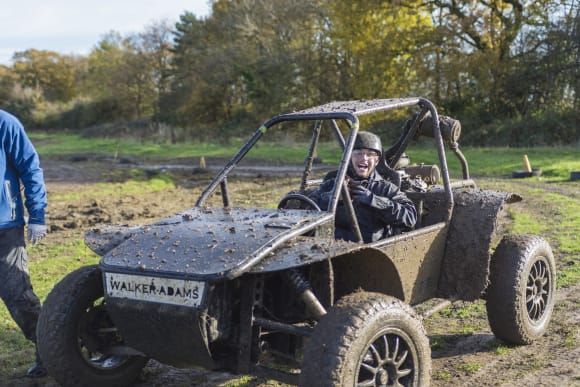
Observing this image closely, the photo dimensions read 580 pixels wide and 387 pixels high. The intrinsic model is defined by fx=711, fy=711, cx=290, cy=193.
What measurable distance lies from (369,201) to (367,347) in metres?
1.30

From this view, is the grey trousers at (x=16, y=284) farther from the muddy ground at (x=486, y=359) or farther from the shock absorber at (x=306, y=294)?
the shock absorber at (x=306, y=294)

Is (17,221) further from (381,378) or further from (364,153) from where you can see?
(381,378)

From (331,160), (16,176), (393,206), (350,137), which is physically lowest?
(331,160)

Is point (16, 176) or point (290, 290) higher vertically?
point (16, 176)

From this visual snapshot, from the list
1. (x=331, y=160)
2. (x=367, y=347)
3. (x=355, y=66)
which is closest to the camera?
(x=367, y=347)

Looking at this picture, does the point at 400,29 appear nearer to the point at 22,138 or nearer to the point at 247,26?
the point at 247,26

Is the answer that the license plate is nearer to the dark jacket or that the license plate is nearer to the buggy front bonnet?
the buggy front bonnet

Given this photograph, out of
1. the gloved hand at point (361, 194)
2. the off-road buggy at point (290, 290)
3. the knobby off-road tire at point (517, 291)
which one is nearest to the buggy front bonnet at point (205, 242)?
the off-road buggy at point (290, 290)

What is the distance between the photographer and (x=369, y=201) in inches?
185

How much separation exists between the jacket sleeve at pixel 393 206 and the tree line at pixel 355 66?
21832 mm

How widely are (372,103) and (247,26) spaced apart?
34124mm

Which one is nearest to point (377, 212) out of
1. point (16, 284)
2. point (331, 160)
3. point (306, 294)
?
point (306, 294)

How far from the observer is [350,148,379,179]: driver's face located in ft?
16.5

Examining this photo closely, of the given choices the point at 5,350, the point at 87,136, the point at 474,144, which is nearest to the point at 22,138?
the point at 5,350
